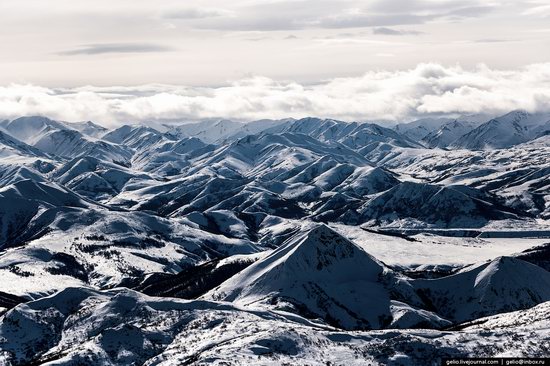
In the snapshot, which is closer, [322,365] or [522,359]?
[522,359]

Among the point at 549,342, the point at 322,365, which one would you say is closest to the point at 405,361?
the point at 322,365

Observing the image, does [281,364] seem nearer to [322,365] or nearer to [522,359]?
[322,365]

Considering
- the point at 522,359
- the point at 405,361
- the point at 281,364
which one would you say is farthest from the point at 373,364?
the point at 522,359

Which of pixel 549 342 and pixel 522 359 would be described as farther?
pixel 549 342

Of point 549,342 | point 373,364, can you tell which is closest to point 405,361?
point 373,364

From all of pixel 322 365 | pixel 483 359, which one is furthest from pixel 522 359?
pixel 322 365

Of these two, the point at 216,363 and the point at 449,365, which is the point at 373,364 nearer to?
the point at 449,365

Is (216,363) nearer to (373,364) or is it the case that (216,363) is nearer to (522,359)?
(373,364)
